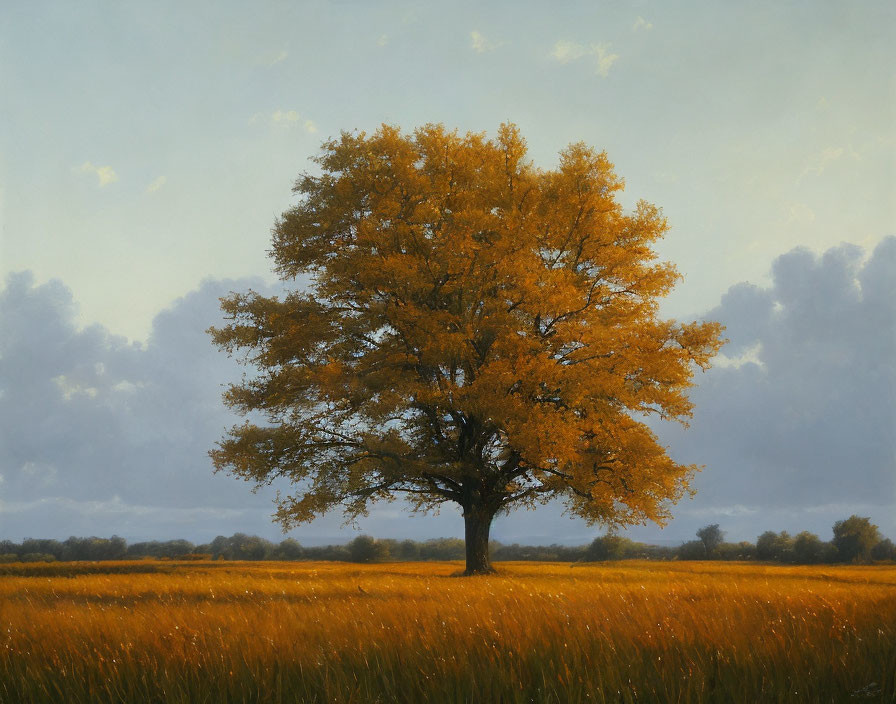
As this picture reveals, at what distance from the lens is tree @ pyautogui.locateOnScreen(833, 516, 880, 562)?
25.0 m

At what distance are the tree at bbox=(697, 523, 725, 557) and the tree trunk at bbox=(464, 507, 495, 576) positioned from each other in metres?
14.7

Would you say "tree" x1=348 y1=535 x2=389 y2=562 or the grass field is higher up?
the grass field

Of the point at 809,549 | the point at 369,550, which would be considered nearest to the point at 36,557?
the point at 369,550

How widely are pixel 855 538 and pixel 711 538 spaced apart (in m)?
5.94

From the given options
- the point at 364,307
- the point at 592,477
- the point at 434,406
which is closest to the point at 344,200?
the point at 364,307

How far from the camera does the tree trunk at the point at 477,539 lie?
19.1 meters

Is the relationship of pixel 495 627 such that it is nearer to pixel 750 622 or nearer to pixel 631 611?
pixel 631 611

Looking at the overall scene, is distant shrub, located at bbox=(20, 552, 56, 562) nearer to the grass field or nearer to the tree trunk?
the tree trunk

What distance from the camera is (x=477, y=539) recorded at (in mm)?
19297

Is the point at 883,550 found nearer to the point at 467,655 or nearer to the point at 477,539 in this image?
the point at 477,539

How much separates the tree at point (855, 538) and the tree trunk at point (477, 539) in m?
15.3

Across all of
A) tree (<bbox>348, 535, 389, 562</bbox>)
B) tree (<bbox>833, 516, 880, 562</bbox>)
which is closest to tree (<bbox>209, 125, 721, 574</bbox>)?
tree (<bbox>348, 535, 389, 562</bbox>)

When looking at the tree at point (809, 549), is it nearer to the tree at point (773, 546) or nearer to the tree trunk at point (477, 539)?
the tree at point (773, 546)

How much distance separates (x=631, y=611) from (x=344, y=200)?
15690 mm
